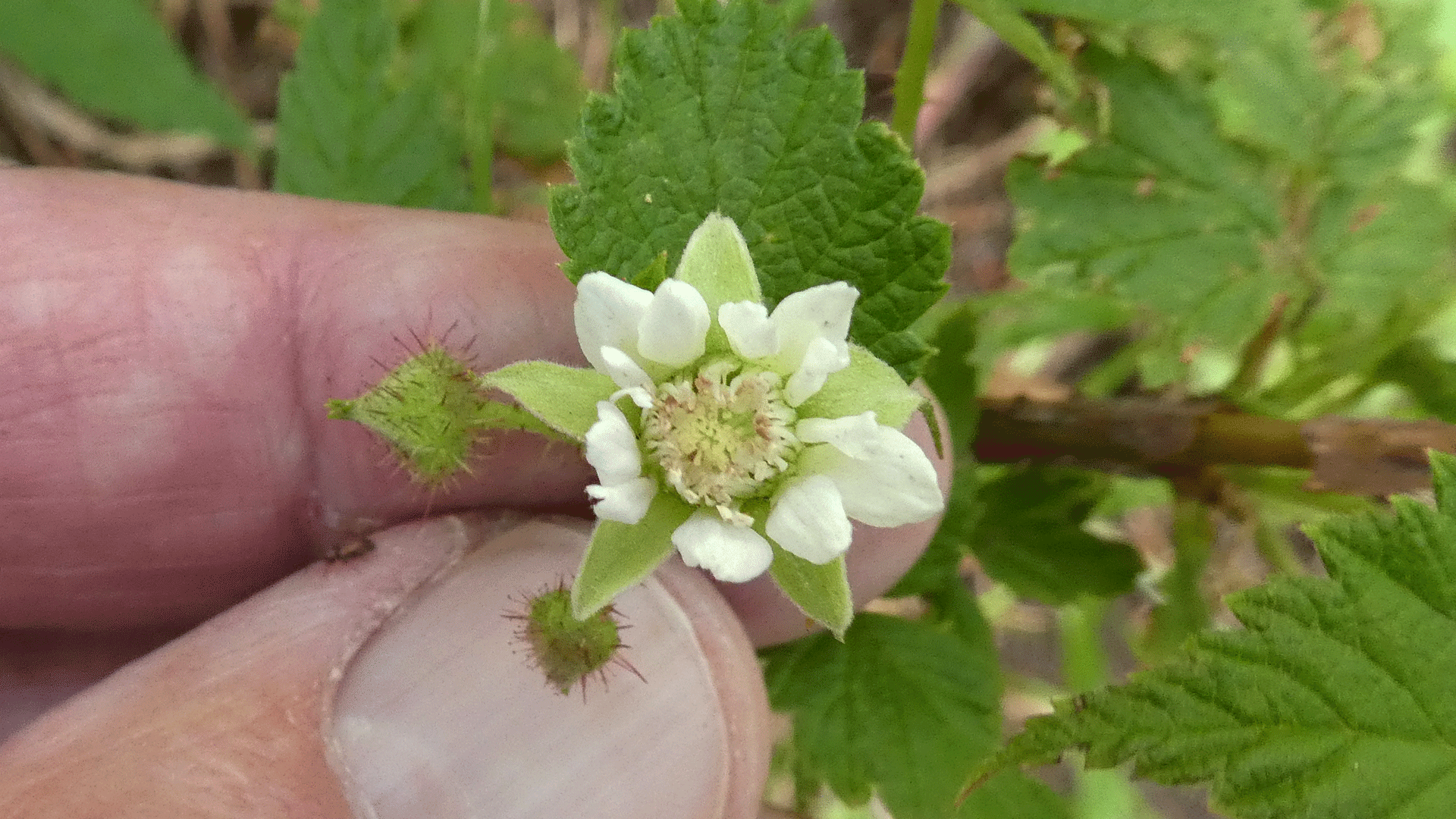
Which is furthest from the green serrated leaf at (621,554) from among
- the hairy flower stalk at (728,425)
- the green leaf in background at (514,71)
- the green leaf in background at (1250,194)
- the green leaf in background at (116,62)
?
the green leaf in background at (116,62)

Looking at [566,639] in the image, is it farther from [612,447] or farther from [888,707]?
[888,707]

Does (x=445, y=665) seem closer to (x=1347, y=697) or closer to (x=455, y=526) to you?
(x=455, y=526)

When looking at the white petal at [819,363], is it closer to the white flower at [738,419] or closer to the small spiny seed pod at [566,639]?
the white flower at [738,419]

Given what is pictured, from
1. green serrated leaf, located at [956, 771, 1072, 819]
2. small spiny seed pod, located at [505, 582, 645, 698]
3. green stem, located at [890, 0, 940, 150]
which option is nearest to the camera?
small spiny seed pod, located at [505, 582, 645, 698]

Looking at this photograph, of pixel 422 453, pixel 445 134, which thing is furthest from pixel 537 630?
pixel 445 134

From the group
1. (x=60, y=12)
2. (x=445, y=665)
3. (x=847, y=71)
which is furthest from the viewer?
(x=60, y=12)

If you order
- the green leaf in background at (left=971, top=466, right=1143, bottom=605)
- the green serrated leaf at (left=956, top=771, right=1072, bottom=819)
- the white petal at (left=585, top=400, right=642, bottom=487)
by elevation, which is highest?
the white petal at (left=585, top=400, right=642, bottom=487)

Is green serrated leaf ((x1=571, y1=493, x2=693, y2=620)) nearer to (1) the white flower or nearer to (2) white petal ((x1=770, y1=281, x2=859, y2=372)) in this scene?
(1) the white flower

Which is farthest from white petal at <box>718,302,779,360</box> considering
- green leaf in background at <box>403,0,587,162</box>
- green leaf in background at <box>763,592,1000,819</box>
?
green leaf in background at <box>403,0,587,162</box>
